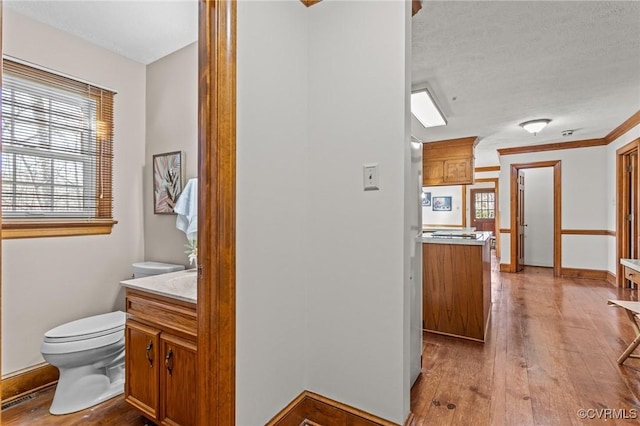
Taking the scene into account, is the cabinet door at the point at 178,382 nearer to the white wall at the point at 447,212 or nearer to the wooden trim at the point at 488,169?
the wooden trim at the point at 488,169

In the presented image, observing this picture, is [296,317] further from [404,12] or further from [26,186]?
[26,186]

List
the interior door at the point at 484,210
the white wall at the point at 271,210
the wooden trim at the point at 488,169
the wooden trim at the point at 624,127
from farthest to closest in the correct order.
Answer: the interior door at the point at 484,210 → the wooden trim at the point at 488,169 → the wooden trim at the point at 624,127 → the white wall at the point at 271,210

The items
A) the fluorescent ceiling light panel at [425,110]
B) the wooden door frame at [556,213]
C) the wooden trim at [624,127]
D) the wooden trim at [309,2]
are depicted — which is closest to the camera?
the wooden trim at [309,2]

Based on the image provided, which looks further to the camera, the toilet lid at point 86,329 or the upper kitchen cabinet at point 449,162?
the upper kitchen cabinet at point 449,162

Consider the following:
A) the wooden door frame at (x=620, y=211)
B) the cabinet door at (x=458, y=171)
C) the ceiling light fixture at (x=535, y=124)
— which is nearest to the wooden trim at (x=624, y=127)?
the wooden door frame at (x=620, y=211)

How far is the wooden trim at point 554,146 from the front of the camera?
559 centimetres

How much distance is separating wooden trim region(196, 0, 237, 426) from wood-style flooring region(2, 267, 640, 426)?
90cm

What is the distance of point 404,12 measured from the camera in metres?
1.59

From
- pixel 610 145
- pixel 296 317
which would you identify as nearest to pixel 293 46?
pixel 296 317

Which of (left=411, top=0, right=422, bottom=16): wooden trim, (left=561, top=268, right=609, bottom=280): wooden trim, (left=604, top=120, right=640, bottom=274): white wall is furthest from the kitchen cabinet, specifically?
(left=561, top=268, right=609, bottom=280): wooden trim

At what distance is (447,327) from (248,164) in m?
2.50

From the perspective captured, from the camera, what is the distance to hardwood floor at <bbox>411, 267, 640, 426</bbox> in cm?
192

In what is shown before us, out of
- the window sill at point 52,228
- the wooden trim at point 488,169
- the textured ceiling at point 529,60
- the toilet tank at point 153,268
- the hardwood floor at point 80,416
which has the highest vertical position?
the textured ceiling at point 529,60

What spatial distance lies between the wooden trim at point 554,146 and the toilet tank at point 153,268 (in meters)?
6.06
